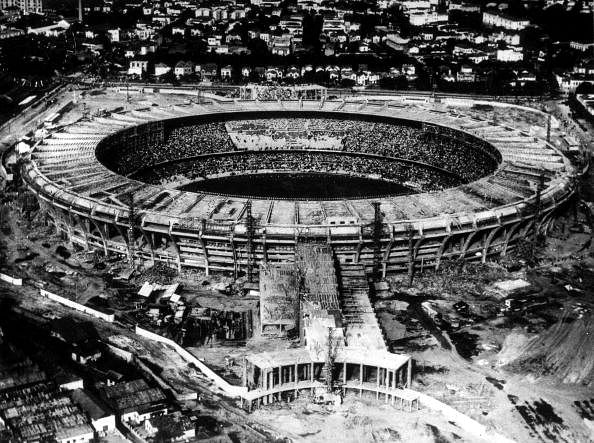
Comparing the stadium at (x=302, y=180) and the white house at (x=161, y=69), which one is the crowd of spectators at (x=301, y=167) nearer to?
the stadium at (x=302, y=180)

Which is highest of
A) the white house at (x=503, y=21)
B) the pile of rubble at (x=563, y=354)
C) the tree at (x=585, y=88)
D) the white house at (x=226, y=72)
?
the white house at (x=503, y=21)

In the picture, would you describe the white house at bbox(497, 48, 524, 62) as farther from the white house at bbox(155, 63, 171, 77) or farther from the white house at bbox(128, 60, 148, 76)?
the white house at bbox(128, 60, 148, 76)

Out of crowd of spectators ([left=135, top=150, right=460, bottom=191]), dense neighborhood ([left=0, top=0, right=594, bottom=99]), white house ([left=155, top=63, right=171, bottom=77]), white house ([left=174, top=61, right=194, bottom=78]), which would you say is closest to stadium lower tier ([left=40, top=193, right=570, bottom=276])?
crowd of spectators ([left=135, top=150, right=460, bottom=191])

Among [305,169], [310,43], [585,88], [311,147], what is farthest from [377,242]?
[310,43]

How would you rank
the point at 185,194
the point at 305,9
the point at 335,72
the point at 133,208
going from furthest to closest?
the point at 305,9 < the point at 335,72 < the point at 185,194 < the point at 133,208

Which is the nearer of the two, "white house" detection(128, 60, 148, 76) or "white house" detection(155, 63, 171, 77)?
"white house" detection(128, 60, 148, 76)

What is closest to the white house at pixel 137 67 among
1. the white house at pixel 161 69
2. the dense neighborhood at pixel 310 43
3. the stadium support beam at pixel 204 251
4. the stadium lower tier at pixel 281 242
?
the dense neighborhood at pixel 310 43

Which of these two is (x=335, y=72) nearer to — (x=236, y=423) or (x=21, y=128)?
(x=21, y=128)

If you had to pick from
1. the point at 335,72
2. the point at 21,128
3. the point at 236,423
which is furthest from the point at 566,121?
the point at 236,423
